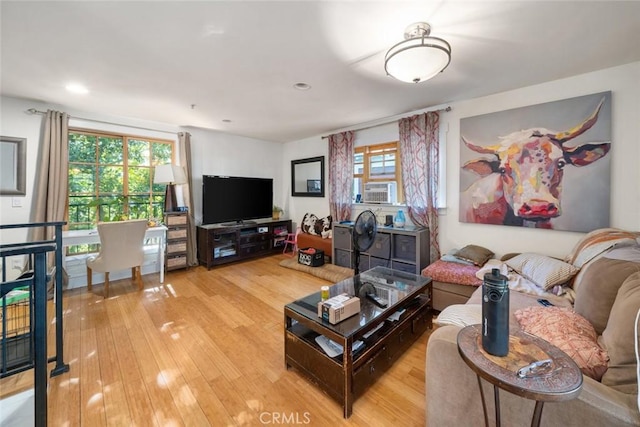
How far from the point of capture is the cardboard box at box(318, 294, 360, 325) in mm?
1589

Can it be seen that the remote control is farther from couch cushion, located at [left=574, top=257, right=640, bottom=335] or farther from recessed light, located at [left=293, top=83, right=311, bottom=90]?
recessed light, located at [left=293, top=83, right=311, bottom=90]

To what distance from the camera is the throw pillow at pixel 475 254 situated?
2713 millimetres

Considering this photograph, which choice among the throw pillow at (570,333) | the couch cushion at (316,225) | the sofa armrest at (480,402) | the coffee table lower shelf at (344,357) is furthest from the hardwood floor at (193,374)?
the couch cushion at (316,225)

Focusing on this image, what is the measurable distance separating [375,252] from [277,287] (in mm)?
1412

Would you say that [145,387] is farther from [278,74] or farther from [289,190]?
[289,190]

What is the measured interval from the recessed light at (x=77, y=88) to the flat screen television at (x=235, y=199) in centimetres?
173

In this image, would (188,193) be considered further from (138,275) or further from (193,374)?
(193,374)

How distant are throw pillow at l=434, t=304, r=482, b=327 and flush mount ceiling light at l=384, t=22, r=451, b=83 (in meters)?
1.62

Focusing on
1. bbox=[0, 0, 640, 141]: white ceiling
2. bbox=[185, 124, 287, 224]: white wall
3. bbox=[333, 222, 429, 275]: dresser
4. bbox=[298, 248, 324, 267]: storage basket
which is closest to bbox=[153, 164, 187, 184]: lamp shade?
bbox=[185, 124, 287, 224]: white wall

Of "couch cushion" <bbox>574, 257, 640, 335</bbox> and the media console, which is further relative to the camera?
the media console

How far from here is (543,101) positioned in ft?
8.45

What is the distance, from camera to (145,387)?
65.3 inches

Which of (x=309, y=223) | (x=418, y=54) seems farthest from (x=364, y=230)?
(x=309, y=223)

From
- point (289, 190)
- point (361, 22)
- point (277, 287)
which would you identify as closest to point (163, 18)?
point (361, 22)
